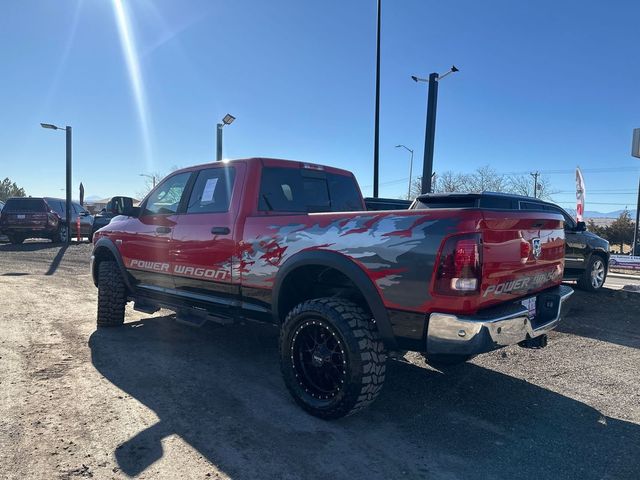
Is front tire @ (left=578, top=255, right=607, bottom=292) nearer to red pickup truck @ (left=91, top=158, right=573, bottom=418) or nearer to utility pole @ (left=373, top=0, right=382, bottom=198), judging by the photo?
red pickup truck @ (left=91, top=158, right=573, bottom=418)

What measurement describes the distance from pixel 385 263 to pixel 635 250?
24713 millimetres

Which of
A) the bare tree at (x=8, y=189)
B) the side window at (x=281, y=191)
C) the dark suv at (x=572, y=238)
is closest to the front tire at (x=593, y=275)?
the dark suv at (x=572, y=238)

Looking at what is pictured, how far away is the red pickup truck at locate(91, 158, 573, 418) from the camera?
2.78 m

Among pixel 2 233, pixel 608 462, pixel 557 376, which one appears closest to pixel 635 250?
pixel 557 376

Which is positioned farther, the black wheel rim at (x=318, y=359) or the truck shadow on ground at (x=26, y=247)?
the truck shadow on ground at (x=26, y=247)

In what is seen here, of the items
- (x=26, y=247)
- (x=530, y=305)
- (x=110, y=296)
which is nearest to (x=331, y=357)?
(x=530, y=305)

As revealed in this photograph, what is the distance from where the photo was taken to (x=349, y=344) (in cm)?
305

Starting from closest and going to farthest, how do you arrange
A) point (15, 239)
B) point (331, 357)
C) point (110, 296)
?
point (331, 357) < point (110, 296) < point (15, 239)

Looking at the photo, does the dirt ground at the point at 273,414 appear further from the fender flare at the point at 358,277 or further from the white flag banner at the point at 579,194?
the white flag banner at the point at 579,194

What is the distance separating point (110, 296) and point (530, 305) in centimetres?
463

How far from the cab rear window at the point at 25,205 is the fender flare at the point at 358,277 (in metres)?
16.3

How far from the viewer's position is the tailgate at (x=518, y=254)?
9.34 ft

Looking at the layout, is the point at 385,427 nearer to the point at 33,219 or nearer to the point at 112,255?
the point at 112,255

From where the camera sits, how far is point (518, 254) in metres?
3.12
